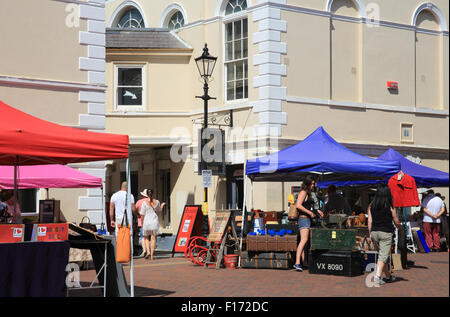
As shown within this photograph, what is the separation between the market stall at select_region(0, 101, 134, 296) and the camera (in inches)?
402

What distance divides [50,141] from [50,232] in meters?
1.21

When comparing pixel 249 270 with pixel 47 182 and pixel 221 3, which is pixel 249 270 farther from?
pixel 221 3

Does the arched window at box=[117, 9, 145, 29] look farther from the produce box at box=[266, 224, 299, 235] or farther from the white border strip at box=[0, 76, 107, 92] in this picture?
the produce box at box=[266, 224, 299, 235]

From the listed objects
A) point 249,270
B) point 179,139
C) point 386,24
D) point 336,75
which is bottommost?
point 249,270

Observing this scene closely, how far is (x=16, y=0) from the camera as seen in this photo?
62.1ft

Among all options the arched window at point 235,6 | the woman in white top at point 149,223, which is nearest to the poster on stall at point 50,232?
the woman in white top at point 149,223

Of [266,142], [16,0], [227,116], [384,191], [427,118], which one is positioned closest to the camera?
[384,191]

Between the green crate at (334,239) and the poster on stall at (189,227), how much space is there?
567cm

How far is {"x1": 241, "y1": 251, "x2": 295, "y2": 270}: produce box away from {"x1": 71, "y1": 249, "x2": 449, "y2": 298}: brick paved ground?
0.87ft

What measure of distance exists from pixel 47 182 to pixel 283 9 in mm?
9821

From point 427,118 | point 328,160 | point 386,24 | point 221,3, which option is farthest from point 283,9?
point 328,160

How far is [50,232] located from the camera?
10.7 m

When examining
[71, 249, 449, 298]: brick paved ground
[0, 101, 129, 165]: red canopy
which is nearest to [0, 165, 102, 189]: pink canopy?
[71, 249, 449, 298]: brick paved ground

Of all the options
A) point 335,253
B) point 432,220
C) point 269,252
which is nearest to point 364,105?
point 432,220
